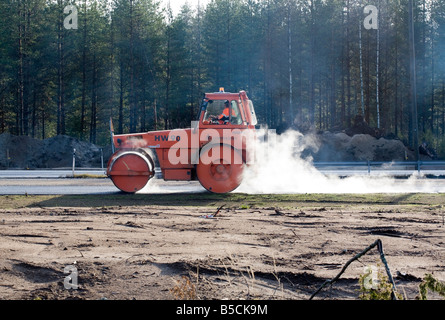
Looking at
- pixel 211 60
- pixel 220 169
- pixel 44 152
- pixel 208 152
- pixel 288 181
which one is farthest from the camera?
pixel 211 60

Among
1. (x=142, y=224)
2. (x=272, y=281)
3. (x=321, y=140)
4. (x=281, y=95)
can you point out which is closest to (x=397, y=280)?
(x=272, y=281)

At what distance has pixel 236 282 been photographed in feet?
20.0

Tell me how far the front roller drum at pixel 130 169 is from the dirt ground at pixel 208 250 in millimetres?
3465

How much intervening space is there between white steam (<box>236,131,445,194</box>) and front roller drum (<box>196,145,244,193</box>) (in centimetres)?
50

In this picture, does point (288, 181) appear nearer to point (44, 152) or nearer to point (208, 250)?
point (208, 250)

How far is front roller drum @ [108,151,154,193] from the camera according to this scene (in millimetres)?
15766

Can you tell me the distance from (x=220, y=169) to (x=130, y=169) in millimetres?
2752

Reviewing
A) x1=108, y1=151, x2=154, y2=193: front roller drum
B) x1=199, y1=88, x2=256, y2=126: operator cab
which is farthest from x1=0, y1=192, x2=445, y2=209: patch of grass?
x1=199, y1=88, x2=256, y2=126: operator cab

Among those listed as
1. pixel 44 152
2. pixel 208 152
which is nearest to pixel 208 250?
pixel 208 152

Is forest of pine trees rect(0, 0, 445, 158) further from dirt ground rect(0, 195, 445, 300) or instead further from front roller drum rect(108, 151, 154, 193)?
dirt ground rect(0, 195, 445, 300)

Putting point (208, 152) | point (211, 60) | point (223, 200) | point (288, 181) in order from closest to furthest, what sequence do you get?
1. point (223, 200)
2. point (208, 152)
3. point (288, 181)
4. point (211, 60)

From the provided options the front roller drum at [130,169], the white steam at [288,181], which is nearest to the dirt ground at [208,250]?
the front roller drum at [130,169]

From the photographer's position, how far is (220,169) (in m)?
15.6
